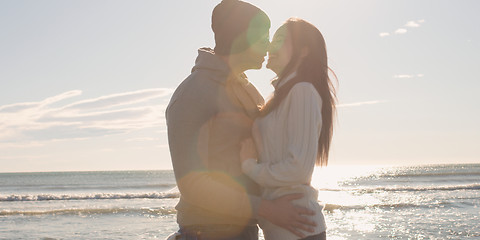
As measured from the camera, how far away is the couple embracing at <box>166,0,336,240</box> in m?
2.35

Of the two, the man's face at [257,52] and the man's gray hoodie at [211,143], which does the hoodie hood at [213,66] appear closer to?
Result: the man's gray hoodie at [211,143]

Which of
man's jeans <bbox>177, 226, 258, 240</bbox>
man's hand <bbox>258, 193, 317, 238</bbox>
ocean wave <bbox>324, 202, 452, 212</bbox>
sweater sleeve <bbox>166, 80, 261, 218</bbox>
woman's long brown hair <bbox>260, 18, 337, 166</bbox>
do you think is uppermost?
woman's long brown hair <bbox>260, 18, 337, 166</bbox>

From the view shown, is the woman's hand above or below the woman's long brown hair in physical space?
below

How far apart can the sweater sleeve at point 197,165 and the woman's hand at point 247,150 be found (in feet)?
0.63

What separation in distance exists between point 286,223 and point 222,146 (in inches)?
19.8

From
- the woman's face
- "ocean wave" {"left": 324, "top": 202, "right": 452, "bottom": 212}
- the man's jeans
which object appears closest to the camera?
the man's jeans

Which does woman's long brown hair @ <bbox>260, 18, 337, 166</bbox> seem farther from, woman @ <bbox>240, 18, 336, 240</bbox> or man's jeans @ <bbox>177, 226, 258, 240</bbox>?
man's jeans @ <bbox>177, 226, 258, 240</bbox>

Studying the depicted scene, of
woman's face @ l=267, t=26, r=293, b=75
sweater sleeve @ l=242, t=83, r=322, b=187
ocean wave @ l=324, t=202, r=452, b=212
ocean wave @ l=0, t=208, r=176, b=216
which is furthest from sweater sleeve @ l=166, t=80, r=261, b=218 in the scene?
ocean wave @ l=324, t=202, r=452, b=212

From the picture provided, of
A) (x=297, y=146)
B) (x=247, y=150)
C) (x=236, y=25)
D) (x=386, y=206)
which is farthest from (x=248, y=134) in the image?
(x=386, y=206)

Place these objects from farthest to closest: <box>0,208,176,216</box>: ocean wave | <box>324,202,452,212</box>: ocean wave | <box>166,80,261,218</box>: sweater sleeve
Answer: <box>324,202,452,212</box>: ocean wave, <box>0,208,176,216</box>: ocean wave, <box>166,80,261,218</box>: sweater sleeve

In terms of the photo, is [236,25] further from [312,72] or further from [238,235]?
[238,235]

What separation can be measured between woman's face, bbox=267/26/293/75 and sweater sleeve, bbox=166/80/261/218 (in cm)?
59

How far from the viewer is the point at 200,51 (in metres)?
2.68

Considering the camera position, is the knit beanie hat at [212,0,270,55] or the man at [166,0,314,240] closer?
the man at [166,0,314,240]
